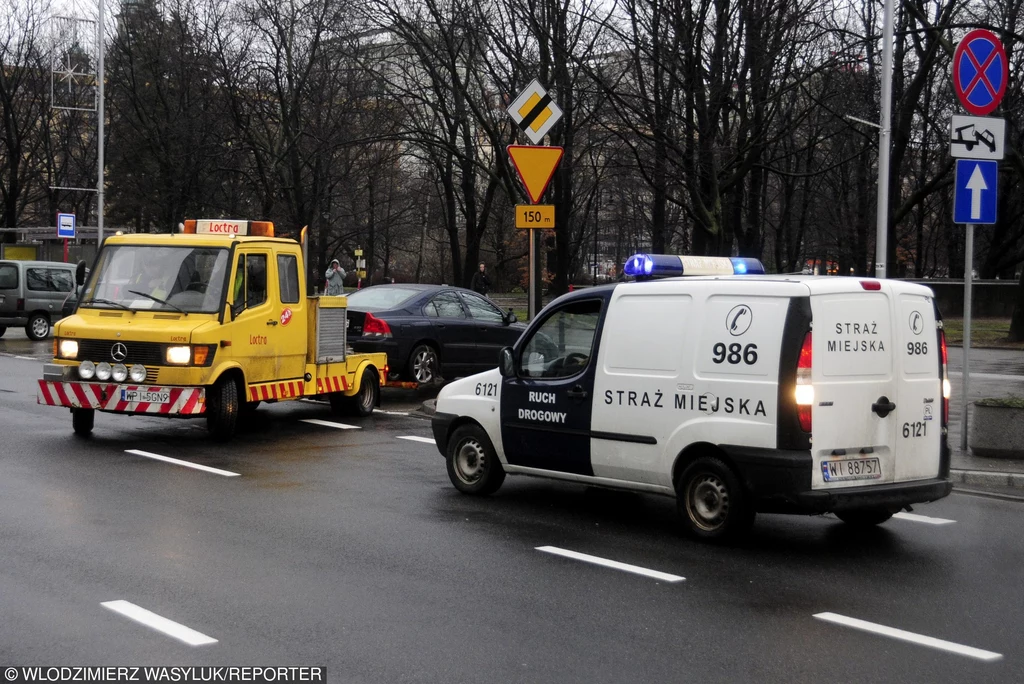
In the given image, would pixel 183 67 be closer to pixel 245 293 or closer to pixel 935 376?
pixel 245 293

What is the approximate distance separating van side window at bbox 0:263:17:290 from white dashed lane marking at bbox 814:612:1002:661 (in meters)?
28.4

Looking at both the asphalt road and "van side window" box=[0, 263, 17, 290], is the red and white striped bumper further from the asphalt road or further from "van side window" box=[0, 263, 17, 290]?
"van side window" box=[0, 263, 17, 290]

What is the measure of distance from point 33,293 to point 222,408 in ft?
67.6

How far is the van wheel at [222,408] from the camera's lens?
13383 mm

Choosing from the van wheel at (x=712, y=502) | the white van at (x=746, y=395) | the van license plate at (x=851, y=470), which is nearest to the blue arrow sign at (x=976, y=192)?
the white van at (x=746, y=395)

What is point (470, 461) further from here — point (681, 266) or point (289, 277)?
point (289, 277)

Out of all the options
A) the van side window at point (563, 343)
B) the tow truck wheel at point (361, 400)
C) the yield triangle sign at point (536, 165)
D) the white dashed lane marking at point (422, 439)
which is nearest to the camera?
the van side window at point (563, 343)

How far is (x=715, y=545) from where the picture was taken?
27.8 ft

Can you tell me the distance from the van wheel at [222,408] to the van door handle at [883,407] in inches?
296

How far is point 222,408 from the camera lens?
43.9 ft

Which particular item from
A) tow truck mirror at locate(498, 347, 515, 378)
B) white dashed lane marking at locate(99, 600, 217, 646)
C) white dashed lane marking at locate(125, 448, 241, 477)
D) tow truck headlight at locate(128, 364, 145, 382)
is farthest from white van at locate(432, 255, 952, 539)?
tow truck headlight at locate(128, 364, 145, 382)

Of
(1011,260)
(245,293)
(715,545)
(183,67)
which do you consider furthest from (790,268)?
(715,545)

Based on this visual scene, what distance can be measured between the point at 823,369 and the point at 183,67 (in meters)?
41.1

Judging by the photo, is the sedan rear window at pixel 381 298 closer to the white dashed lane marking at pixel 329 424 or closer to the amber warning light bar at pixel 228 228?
the white dashed lane marking at pixel 329 424
